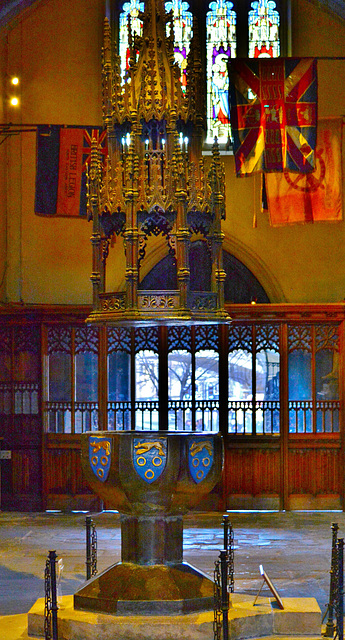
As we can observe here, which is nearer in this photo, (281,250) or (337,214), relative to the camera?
(337,214)

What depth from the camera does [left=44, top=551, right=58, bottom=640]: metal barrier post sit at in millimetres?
6293

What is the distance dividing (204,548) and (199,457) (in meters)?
3.73

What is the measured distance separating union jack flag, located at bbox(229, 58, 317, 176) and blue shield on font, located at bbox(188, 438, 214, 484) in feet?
16.4

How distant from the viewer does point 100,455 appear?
7.18 metres

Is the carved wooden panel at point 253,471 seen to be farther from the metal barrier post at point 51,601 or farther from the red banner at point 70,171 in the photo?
the metal barrier post at point 51,601

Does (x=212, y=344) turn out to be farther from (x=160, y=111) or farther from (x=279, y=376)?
(x=160, y=111)

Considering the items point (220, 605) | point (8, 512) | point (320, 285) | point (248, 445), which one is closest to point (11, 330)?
point (8, 512)

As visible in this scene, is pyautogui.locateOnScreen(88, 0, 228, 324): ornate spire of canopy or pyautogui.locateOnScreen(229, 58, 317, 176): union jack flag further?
pyautogui.locateOnScreen(229, 58, 317, 176): union jack flag

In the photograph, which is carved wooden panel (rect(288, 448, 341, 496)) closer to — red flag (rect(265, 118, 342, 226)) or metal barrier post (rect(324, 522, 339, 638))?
red flag (rect(265, 118, 342, 226))

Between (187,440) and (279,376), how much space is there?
6.24 meters

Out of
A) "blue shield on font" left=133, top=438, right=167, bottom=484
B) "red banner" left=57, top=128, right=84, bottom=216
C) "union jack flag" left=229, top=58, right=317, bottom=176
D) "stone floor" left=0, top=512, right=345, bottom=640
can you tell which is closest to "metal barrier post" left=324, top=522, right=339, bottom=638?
"stone floor" left=0, top=512, right=345, bottom=640

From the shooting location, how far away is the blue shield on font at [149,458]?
23.1ft

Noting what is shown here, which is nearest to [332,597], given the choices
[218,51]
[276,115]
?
[276,115]

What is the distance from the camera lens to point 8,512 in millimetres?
13078
